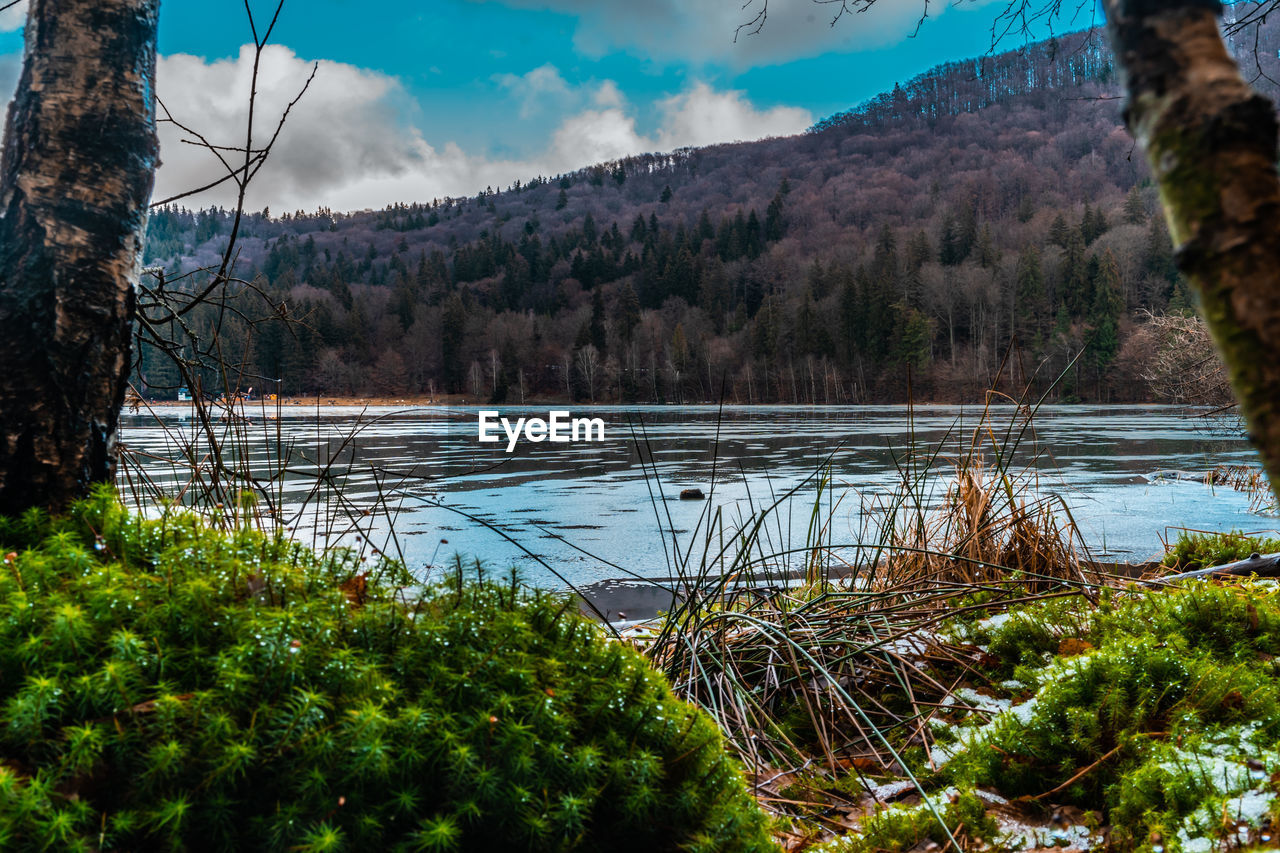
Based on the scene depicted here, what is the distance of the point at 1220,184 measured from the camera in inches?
26.7

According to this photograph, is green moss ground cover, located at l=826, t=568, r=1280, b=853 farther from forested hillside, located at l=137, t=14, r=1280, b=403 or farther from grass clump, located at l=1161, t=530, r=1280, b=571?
forested hillside, located at l=137, t=14, r=1280, b=403

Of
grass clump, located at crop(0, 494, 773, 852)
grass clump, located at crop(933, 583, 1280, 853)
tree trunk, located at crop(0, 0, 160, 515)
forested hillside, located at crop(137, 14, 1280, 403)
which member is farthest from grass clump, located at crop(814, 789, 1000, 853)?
forested hillside, located at crop(137, 14, 1280, 403)

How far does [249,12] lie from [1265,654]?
3736 millimetres

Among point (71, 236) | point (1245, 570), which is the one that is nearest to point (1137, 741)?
point (1245, 570)

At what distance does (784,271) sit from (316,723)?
10638 centimetres

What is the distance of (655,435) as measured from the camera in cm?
2616

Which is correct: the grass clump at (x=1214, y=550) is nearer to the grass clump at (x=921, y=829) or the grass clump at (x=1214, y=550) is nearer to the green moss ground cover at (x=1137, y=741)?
the green moss ground cover at (x=1137, y=741)

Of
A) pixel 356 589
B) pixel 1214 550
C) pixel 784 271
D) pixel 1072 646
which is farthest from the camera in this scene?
pixel 784 271

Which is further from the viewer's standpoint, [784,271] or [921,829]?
[784,271]

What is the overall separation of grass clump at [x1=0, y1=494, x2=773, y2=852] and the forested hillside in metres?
50.6

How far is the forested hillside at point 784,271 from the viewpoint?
7156 centimetres

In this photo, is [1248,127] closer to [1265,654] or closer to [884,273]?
[1265,654]

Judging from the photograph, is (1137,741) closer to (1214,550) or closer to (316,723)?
(316,723)

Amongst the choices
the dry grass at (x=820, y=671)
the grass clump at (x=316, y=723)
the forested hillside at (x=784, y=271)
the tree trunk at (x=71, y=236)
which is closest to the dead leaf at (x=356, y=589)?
the grass clump at (x=316, y=723)
